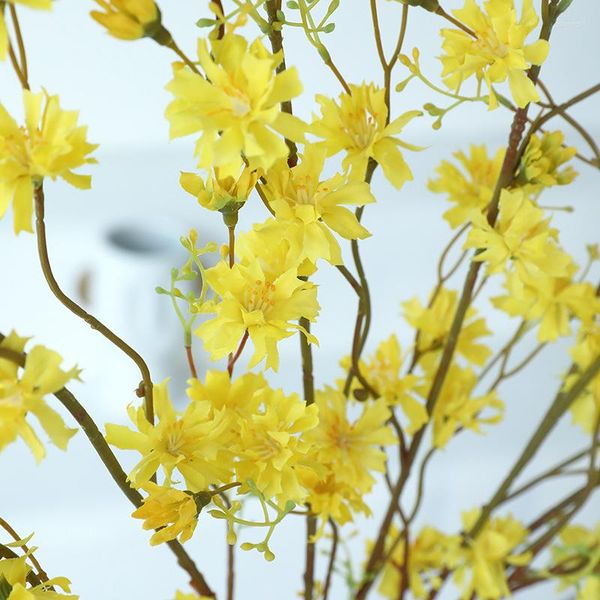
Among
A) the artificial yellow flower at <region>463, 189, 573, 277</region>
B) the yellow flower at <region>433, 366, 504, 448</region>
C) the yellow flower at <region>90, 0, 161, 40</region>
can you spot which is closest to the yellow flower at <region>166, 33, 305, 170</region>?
the yellow flower at <region>90, 0, 161, 40</region>

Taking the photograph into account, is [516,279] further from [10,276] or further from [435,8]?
[10,276]

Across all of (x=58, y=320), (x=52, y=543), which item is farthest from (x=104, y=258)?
(x=52, y=543)

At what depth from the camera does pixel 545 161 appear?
0.38 meters

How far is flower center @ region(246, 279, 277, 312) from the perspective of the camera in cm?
32

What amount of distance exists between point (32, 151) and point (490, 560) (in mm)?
377

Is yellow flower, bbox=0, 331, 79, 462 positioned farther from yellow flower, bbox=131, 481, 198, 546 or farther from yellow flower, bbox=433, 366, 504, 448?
yellow flower, bbox=433, 366, 504, 448

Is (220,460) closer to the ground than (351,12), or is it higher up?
closer to the ground

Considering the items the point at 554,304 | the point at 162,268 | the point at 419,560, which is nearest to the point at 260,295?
the point at 554,304

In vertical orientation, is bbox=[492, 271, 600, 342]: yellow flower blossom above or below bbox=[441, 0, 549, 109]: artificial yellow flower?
below

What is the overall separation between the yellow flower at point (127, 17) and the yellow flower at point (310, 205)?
0.24 feet

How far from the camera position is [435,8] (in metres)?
0.34

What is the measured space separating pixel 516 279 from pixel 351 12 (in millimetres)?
250

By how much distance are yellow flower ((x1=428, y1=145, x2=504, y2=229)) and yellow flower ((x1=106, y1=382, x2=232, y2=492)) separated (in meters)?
0.18

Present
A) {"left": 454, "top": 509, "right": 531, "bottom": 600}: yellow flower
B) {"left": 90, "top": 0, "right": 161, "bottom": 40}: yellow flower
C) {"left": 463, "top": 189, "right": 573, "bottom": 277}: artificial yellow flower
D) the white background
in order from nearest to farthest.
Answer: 1. {"left": 90, "top": 0, "right": 161, "bottom": 40}: yellow flower
2. {"left": 463, "top": 189, "right": 573, "bottom": 277}: artificial yellow flower
3. {"left": 454, "top": 509, "right": 531, "bottom": 600}: yellow flower
4. the white background
